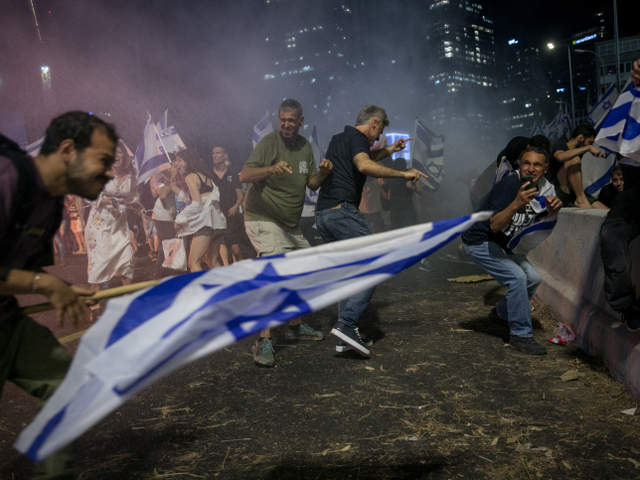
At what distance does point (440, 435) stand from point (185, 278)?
1.86 m

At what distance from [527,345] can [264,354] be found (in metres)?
2.39

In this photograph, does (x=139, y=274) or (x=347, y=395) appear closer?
(x=347, y=395)

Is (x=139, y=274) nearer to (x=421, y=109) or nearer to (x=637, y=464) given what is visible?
(x=637, y=464)

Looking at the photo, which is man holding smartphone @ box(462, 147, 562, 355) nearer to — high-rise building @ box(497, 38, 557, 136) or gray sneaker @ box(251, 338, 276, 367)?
gray sneaker @ box(251, 338, 276, 367)

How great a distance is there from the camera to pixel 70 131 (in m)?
2.01

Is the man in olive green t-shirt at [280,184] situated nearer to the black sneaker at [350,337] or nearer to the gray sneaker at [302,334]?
the gray sneaker at [302,334]

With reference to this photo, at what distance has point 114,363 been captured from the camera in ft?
5.93

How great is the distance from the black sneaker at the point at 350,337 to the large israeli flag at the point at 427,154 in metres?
9.04

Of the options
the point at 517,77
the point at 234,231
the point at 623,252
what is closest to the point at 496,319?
the point at 623,252

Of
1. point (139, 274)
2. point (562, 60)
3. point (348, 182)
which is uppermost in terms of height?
point (562, 60)

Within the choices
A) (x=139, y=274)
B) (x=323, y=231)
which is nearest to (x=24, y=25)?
(x=139, y=274)

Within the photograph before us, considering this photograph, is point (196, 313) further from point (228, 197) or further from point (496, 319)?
point (228, 197)

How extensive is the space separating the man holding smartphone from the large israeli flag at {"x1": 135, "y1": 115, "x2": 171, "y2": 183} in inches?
238

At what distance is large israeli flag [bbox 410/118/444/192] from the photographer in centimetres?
1297
